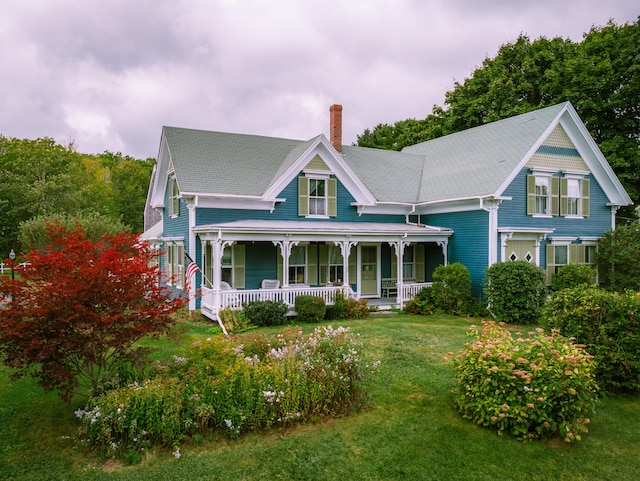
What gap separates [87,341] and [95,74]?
18.0 metres

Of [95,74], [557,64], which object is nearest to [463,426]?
[95,74]

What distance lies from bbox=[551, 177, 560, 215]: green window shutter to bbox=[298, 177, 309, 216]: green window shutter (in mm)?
11161

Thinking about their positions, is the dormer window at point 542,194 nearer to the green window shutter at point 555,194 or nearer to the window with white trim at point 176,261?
the green window shutter at point 555,194

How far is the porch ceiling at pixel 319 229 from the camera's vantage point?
48.3 feet

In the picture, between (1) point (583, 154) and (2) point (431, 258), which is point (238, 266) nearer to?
(2) point (431, 258)

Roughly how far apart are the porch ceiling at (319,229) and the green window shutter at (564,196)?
5489 mm

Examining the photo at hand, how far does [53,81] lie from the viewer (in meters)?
22.4

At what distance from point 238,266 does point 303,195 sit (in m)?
4.08

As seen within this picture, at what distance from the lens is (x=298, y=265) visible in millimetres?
18109

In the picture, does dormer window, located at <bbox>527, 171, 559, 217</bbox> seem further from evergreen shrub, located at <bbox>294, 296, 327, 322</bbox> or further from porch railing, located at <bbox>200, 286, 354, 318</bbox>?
evergreen shrub, located at <bbox>294, 296, 327, 322</bbox>

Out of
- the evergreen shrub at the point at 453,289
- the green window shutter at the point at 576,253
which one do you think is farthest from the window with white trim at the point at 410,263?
the green window shutter at the point at 576,253

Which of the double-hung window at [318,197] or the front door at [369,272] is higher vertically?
the double-hung window at [318,197]

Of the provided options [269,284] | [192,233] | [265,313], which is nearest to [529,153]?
[269,284]

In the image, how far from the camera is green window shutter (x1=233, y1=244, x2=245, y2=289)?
16.8 meters
